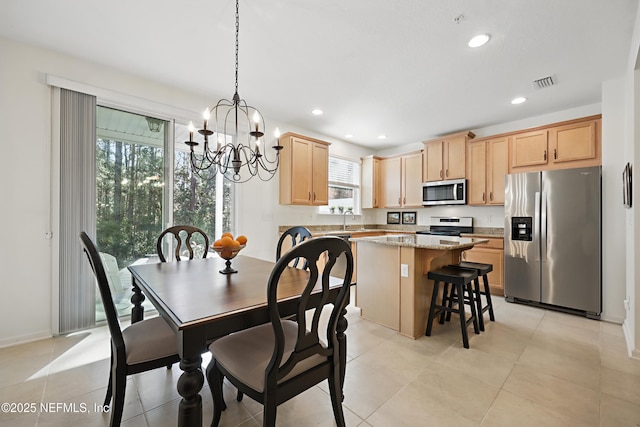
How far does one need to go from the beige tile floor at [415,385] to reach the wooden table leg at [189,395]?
57cm

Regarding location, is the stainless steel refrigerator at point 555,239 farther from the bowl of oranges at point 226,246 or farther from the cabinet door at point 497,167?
the bowl of oranges at point 226,246

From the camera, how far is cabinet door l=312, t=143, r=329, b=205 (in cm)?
443

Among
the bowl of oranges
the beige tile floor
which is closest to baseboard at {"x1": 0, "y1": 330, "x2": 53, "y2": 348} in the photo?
the beige tile floor

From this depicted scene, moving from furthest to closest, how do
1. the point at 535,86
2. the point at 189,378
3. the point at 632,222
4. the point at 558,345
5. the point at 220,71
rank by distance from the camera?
1. the point at 535,86
2. the point at 220,71
3. the point at 558,345
4. the point at 632,222
5. the point at 189,378

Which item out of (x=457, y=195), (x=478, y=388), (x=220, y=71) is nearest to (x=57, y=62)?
(x=220, y=71)

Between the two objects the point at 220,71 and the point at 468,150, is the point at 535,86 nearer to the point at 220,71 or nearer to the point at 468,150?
the point at 468,150

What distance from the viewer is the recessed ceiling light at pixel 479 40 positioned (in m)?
2.28

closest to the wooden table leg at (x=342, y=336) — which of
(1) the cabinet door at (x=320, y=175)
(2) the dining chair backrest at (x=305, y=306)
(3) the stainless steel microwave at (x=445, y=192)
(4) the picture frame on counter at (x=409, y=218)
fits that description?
(2) the dining chair backrest at (x=305, y=306)

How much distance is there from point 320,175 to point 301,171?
40cm

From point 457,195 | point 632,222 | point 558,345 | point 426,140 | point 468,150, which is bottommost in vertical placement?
point 558,345

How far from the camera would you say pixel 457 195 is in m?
4.50

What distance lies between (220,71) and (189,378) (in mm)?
2836

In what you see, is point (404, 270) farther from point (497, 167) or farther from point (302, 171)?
point (497, 167)

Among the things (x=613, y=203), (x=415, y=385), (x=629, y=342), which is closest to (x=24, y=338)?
(x=415, y=385)
